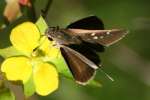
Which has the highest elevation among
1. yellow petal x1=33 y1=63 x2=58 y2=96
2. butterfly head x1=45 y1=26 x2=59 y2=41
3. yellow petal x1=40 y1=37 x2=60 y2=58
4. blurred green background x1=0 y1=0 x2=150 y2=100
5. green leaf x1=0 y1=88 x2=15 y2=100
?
butterfly head x1=45 y1=26 x2=59 y2=41

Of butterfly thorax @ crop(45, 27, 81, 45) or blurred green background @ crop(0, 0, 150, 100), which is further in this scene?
blurred green background @ crop(0, 0, 150, 100)

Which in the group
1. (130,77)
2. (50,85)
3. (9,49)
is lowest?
(130,77)

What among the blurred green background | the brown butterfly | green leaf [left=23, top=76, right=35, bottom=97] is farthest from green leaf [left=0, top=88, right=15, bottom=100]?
the blurred green background

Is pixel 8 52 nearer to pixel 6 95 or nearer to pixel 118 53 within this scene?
pixel 6 95

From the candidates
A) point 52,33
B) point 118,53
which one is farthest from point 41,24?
point 118,53

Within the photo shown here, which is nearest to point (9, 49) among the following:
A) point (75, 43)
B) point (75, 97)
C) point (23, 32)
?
point (23, 32)

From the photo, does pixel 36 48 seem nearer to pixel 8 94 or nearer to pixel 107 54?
pixel 8 94

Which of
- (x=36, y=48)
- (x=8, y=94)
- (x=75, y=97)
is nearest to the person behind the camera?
(x=8, y=94)

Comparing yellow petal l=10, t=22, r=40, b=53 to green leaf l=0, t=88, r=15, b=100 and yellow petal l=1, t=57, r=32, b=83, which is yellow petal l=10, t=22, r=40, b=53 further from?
green leaf l=0, t=88, r=15, b=100
